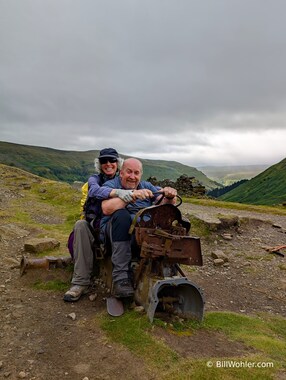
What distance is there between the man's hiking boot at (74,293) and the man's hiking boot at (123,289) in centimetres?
119

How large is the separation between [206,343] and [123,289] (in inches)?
74.4

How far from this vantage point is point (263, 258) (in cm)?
1281

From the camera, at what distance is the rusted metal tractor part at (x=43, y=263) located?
855 centimetres

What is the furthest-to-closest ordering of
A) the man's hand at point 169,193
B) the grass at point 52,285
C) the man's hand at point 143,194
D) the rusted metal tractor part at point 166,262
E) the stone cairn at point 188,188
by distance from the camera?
the stone cairn at point 188,188 < the grass at point 52,285 < the man's hand at point 169,193 < the man's hand at point 143,194 < the rusted metal tractor part at point 166,262

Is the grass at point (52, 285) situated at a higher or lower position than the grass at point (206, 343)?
lower

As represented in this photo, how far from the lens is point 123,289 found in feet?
21.2

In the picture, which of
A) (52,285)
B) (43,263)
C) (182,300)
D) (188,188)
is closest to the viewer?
(182,300)

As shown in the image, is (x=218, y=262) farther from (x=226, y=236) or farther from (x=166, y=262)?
(x=166, y=262)

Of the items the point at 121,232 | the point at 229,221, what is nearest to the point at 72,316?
the point at 121,232

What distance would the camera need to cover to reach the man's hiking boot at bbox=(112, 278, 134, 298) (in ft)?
21.1

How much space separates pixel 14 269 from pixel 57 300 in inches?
101

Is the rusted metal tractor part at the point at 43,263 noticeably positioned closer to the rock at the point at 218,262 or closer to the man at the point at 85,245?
the man at the point at 85,245

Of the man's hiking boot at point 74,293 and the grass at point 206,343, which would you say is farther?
the man's hiking boot at point 74,293

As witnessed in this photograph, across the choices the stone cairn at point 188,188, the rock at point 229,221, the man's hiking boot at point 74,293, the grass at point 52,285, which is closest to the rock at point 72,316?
the man's hiking boot at point 74,293
